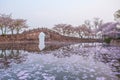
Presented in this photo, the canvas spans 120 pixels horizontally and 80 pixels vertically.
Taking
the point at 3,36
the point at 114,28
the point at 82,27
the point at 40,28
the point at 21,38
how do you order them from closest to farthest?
the point at 114,28, the point at 3,36, the point at 21,38, the point at 40,28, the point at 82,27

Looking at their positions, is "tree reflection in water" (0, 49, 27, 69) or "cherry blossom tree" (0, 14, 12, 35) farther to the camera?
"cherry blossom tree" (0, 14, 12, 35)

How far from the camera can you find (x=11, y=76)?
9.45 metres

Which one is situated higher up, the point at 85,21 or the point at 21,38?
the point at 85,21

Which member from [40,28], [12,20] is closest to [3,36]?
[12,20]

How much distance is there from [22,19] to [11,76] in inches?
2055

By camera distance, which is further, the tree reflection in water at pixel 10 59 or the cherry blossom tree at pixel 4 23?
the cherry blossom tree at pixel 4 23

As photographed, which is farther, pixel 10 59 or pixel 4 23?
pixel 4 23

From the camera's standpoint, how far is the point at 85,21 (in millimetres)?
71125

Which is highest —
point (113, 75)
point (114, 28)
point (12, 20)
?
point (12, 20)

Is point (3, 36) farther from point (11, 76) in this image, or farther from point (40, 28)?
point (11, 76)

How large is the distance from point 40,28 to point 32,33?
3.12 meters

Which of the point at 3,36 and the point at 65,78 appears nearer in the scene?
the point at 65,78

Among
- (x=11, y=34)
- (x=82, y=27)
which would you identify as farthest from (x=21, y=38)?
(x=82, y=27)

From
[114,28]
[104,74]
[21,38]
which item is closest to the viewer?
[104,74]
